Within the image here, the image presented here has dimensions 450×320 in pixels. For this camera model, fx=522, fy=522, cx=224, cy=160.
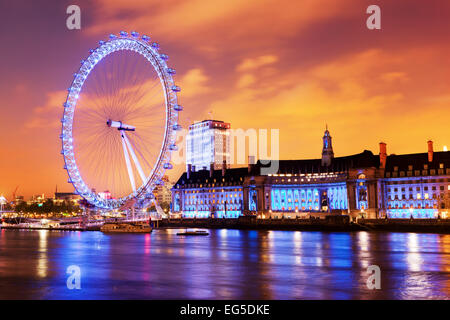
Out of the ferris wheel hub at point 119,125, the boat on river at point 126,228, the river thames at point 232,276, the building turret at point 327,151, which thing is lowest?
the boat on river at point 126,228

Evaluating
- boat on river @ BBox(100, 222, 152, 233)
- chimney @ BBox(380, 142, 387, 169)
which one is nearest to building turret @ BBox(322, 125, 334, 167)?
chimney @ BBox(380, 142, 387, 169)

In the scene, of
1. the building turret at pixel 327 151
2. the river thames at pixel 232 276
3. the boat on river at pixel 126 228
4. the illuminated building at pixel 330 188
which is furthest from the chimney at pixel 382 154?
the river thames at pixel 232 276

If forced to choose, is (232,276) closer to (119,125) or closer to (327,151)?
(119,125)

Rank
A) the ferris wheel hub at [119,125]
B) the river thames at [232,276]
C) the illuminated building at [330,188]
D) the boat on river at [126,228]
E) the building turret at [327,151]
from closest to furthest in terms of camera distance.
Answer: the river thames at [232,276]
the ferris wheel hub at [119,125]
the boat on river at [126,228]
the illuminated building at [330,188]
the building turret at [327,151]

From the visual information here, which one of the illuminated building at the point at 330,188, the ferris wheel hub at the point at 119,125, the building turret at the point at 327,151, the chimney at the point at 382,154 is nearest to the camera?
the ferris wheel hub at the point at 119,125

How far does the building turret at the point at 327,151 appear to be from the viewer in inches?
6199

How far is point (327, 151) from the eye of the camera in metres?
159

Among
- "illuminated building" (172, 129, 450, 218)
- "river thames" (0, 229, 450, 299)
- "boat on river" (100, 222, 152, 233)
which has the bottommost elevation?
"boat on river" (100, 222, 152, 233)

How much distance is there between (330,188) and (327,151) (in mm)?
14645

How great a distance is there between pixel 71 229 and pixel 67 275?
10451cm

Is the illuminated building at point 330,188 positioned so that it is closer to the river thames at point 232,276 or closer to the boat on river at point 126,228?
the boat on river at point 126,228

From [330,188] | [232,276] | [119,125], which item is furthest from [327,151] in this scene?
[232,276]

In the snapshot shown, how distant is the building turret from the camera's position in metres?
157

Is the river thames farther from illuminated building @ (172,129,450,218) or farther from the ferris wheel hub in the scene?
illuminated building @ (172,129,450,218)
